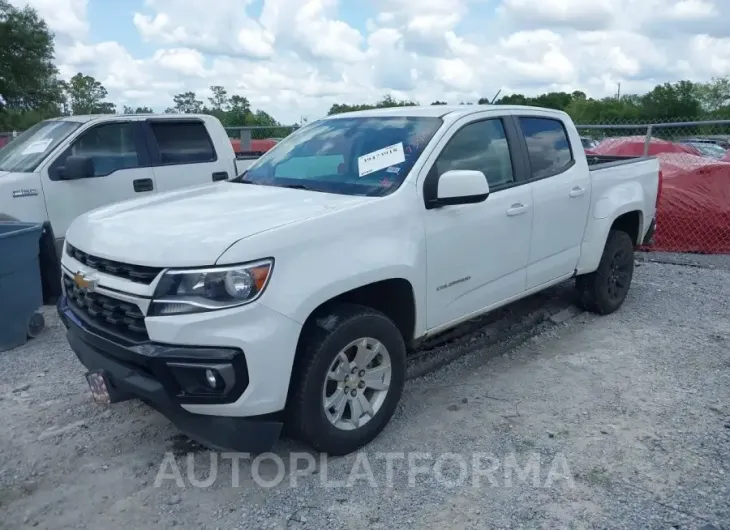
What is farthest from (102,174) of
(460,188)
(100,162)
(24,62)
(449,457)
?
(24,62)

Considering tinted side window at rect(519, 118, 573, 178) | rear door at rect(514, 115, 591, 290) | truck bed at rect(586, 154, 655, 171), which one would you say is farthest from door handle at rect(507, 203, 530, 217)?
truck bed at rect(586, 154, 655, 171)

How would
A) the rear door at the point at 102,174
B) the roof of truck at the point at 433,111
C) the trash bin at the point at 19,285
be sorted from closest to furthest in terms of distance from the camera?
the roof of truck at the point at 433,111 → the trash bin at the point at 19,285 → the rear door at the point at 102,174

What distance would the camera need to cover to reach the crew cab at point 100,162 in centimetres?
622

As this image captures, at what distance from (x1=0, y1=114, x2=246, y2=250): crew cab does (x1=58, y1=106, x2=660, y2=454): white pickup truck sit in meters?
2.48

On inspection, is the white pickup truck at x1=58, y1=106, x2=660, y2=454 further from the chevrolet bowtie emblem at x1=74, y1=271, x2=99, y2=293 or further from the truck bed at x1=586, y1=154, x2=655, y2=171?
the truck bed at x1=586, y1=154, x2=655, y2=171

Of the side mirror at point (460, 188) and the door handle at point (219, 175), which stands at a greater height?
the side mirror at point (460, 188)

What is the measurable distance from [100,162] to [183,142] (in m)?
1.02

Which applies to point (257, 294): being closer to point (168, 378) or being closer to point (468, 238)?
point (168, 378)

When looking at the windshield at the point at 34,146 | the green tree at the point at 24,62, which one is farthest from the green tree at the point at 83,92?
the windshield at the point at 34,146

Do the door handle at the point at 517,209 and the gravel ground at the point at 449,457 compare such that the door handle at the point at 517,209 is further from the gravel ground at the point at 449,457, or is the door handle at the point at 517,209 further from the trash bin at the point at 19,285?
the trash bin at the point at 19,285

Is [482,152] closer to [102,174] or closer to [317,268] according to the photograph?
[317,268]

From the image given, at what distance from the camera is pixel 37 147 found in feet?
21.5

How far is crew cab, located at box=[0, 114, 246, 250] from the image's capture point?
6.22 m

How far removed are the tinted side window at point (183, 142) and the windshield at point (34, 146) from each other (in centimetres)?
88
